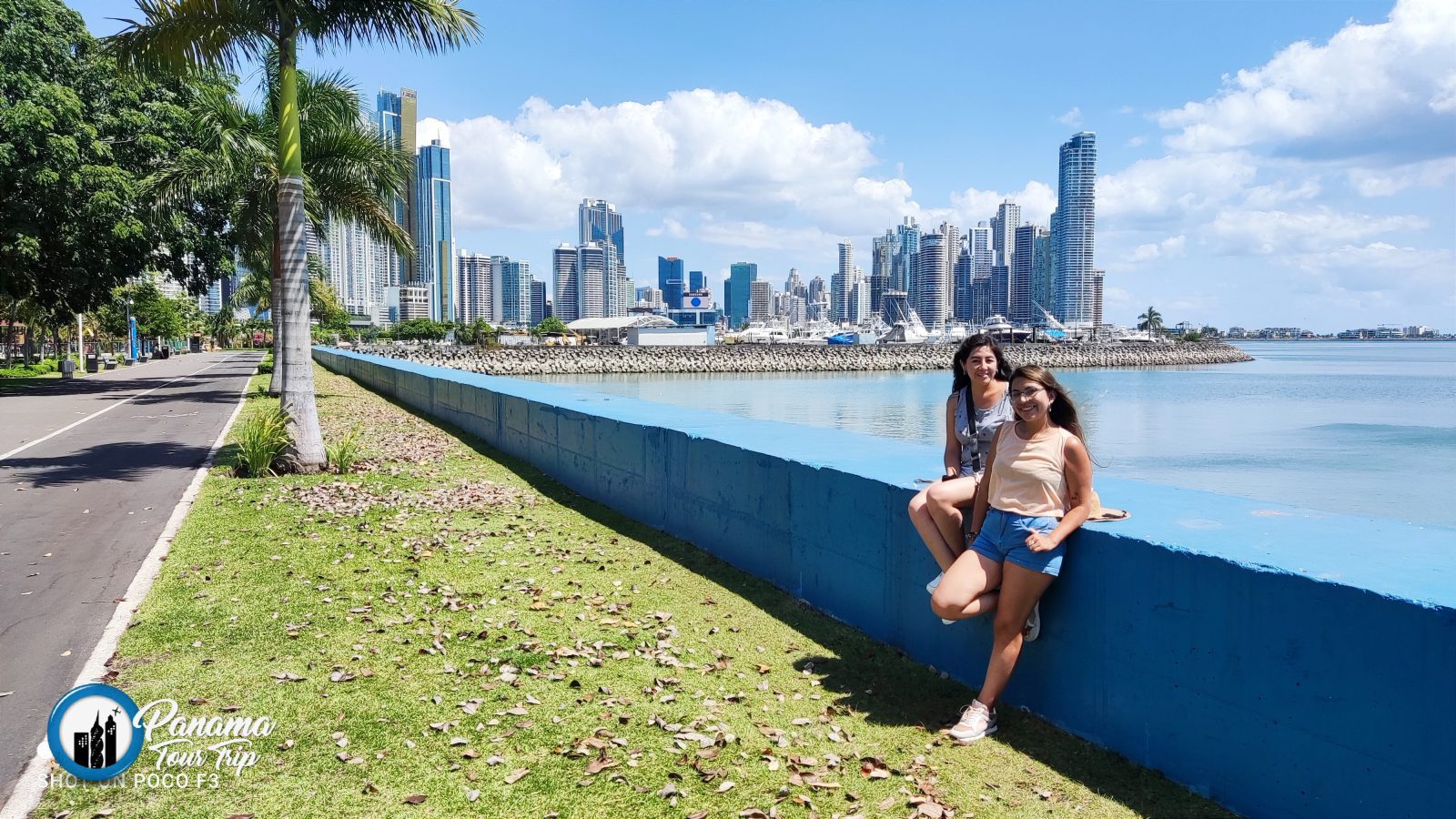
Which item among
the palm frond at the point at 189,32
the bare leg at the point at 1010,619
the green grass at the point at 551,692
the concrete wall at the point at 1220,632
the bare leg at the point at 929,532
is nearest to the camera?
the concrete wall at the point at 1220,632

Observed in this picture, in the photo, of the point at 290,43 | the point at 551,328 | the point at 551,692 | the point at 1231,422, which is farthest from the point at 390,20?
the point at 551,328

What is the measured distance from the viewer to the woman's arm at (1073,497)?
4020mm

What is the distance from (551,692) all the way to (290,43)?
1020cm

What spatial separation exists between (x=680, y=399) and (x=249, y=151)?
32.1 meters

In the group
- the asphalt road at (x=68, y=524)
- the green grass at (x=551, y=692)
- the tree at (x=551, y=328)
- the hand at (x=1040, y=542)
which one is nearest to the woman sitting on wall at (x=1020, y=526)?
the hand at (x=1040, y=542)

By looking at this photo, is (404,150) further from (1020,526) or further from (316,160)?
(1020,526)

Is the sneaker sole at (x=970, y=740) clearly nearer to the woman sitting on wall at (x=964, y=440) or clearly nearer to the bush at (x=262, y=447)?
the woman sitting on wall at (x=964, y=440)

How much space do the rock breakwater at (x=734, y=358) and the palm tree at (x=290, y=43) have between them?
60.6 meters

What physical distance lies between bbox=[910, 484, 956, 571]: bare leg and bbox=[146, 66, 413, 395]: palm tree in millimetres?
17043

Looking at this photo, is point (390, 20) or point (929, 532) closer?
point (929, 532)

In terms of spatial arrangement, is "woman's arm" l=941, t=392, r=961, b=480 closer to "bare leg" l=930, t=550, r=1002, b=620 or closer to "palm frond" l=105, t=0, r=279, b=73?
"bare leg" l=930, t=550, r=1002, b=620

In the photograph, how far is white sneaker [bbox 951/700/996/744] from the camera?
169 inches

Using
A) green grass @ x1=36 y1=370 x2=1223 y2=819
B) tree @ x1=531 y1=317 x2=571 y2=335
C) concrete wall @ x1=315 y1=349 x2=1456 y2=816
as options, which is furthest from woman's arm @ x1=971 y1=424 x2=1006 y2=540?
tree @ x1=531 y1=317 x2=571 y2=335

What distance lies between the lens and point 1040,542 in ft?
13.2
